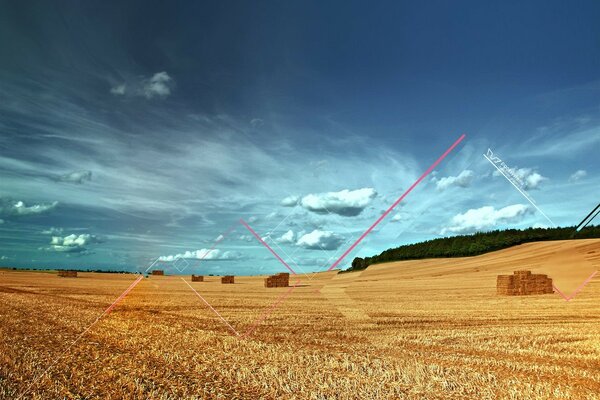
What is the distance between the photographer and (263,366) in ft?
25.6

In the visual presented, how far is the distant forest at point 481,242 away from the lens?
209 ft

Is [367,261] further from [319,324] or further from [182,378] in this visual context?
[182,378]

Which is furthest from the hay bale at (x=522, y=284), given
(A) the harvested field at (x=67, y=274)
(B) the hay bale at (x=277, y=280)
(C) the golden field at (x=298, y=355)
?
(A) the harvested field at (x=67, y=274)

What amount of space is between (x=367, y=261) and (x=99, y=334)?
89.2 m

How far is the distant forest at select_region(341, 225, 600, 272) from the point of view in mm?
63750

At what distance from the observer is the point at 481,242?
71.1m

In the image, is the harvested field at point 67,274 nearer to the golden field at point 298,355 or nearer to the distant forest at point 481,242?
the distant forest at point 481,242

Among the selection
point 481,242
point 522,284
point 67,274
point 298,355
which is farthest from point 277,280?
point 481,242
